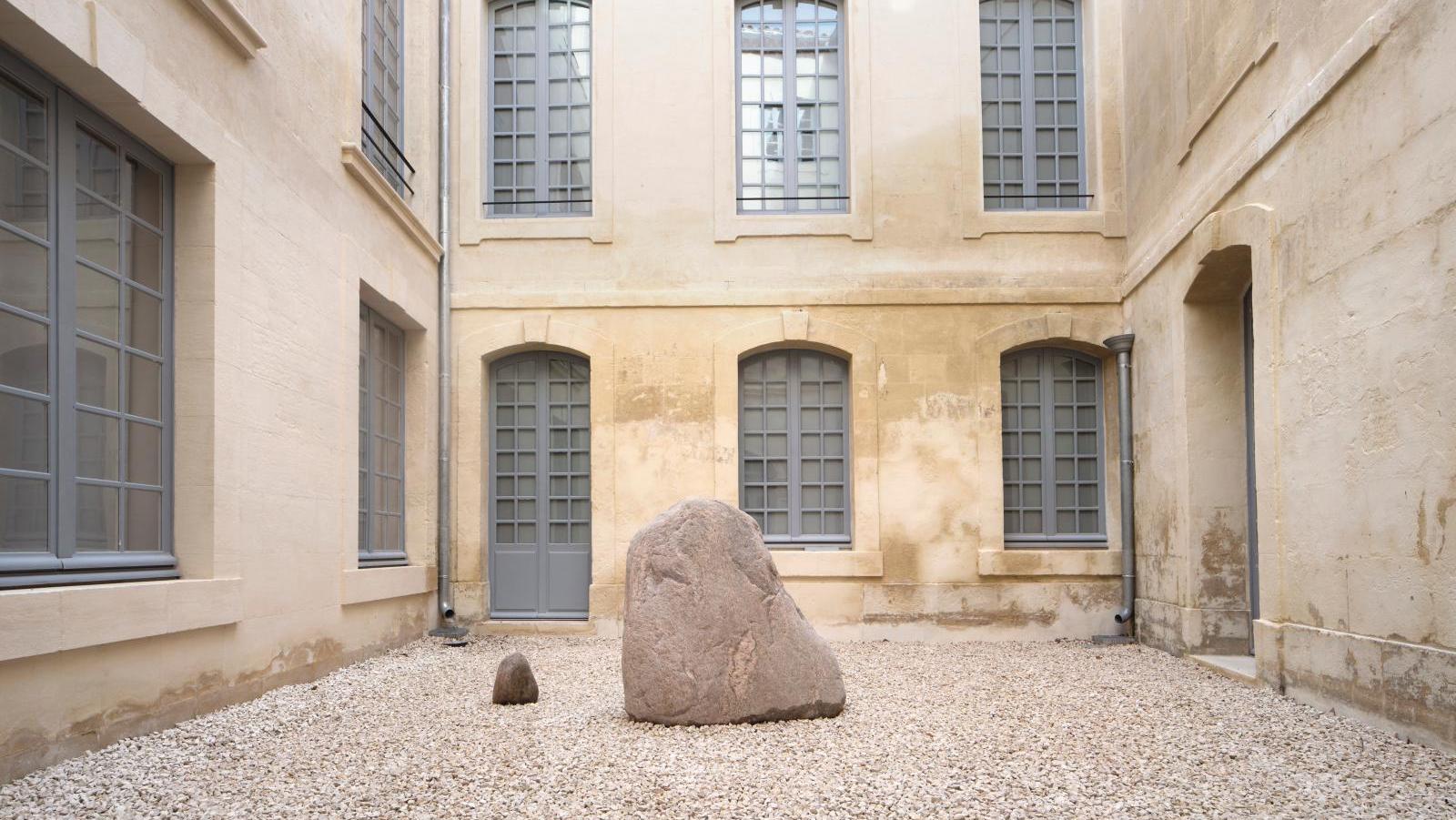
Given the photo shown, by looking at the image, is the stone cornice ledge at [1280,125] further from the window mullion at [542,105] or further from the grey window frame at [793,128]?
the window mullion at [542,105]

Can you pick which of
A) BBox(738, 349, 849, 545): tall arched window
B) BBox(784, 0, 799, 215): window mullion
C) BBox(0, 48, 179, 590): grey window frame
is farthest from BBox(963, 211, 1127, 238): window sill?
BBox(0, 48, 179, 590): grey window frame

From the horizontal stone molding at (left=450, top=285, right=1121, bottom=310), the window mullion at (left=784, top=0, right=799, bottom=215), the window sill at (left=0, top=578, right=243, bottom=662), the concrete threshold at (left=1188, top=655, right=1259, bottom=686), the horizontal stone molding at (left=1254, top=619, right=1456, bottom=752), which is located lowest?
the concrete threshold at (left=1188, top=655, right=1259, bottom=686)

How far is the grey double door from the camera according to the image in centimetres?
1130

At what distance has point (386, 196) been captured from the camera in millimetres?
9258

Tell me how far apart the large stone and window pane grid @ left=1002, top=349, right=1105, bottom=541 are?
5573mm

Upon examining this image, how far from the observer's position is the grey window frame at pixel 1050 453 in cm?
1105

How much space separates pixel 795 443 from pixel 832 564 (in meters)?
1.28

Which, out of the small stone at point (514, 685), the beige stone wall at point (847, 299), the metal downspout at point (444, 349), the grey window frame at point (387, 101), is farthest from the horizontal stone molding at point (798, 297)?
the small stone at point (514, 685)

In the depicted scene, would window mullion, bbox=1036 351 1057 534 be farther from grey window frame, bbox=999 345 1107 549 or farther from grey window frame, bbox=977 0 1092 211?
grey window frame, bbox=977 0 1092 211

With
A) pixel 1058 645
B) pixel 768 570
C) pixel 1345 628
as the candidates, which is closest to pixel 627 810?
pixel 768 570

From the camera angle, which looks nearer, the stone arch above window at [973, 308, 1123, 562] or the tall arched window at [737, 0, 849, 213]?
the stone arch above window at [973, 308, 1123, 562]

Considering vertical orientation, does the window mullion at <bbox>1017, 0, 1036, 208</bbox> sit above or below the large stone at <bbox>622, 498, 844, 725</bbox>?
above

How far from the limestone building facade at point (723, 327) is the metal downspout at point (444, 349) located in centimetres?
7

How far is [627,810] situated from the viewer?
4.38 m
